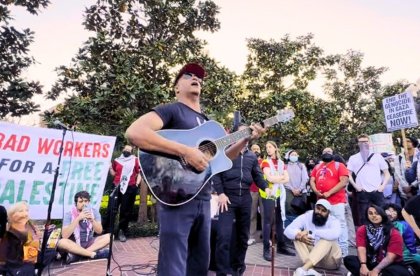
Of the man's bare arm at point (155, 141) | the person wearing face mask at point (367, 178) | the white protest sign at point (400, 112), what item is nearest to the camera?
the man's bare arm at point (155, 141)

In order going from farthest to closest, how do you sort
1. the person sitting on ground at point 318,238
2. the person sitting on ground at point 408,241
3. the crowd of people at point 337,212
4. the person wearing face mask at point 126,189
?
the person wearing face mask at point 126,189 < the person sitting on ground at point 318,238 < the person sitting on ground at point 408,241 < the crowd of people at point 337,212

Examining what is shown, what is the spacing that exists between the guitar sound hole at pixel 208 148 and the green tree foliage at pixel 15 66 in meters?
9.73

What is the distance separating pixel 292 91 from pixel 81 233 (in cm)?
948

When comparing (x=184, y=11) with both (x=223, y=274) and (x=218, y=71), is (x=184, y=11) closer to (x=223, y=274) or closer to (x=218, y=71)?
(x=218, y=71)

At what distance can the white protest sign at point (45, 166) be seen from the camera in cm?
509

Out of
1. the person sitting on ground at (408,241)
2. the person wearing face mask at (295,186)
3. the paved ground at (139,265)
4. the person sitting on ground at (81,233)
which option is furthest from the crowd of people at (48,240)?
the person sitting on ground at (408,241)

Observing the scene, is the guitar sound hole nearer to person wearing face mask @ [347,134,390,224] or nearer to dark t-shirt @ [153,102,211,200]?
dark t-shirt @ [153,102,211,200]

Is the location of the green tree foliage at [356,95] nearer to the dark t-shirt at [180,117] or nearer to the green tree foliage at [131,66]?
the green tree foliage at [131,66]

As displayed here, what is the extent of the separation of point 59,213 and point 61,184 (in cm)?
Result: 50

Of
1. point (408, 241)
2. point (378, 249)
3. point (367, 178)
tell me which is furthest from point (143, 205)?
point (408, 241)

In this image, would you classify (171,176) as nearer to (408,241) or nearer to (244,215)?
(244,215)

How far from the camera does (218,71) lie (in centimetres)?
933

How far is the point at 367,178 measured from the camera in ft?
20.8

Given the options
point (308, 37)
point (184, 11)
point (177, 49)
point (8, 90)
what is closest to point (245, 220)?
point (177, 49)
